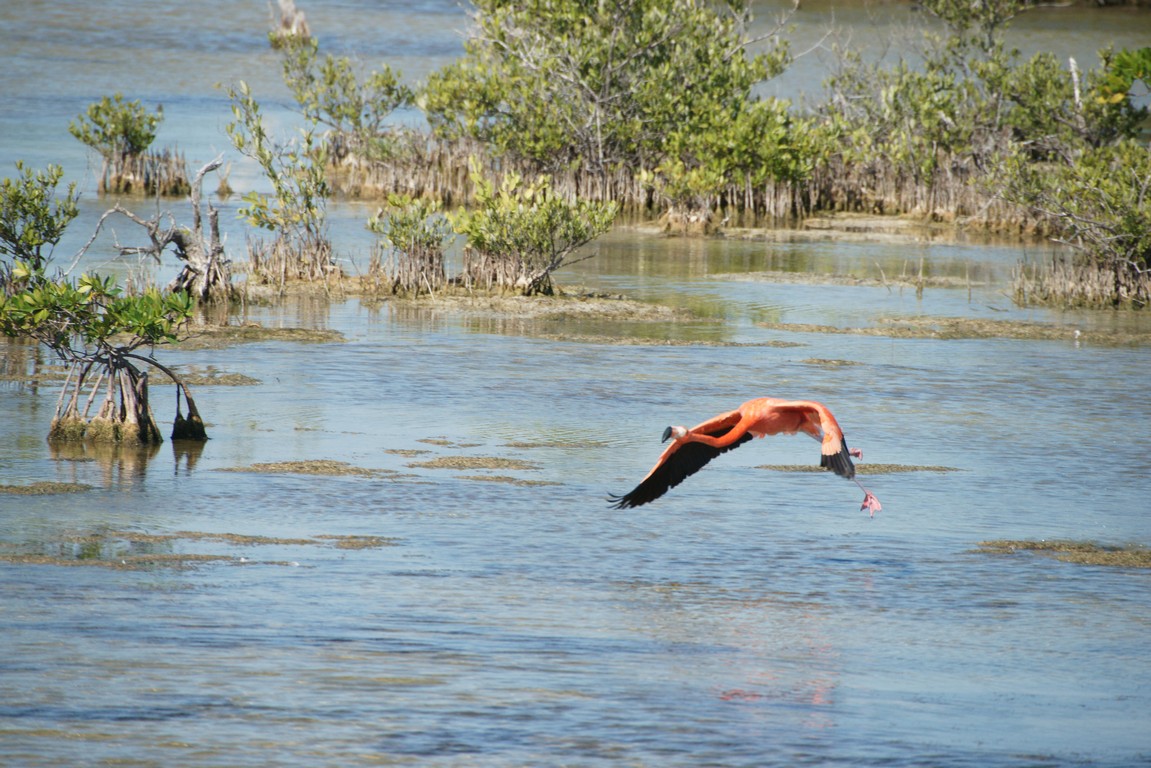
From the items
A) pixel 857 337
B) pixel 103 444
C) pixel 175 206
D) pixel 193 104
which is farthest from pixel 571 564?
pixel 193 104

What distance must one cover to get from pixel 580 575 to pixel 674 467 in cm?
86

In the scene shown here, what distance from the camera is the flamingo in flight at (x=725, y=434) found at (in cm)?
888

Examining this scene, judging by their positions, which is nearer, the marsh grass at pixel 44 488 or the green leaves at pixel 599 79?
the marsh grass at pixel 44 488

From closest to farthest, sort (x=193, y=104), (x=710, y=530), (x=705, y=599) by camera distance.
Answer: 1. (x=705, y=599)
2. (x=710, y=530)
3. (x=193, y=104)

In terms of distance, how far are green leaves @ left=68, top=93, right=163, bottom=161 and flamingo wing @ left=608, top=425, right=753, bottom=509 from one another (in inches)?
793

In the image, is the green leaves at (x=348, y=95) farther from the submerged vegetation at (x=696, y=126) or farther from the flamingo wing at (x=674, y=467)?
the flamingo wing at (x=674, y=467)

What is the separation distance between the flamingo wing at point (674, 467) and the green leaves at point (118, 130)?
793 inches

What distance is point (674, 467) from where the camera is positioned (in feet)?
30.9

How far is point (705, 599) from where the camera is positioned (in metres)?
8.65

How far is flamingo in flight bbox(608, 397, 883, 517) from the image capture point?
888cm

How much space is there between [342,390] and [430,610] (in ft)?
20.9

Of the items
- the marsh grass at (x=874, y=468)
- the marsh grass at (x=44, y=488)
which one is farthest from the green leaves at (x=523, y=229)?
the marsh grass at (x=44, y=488)

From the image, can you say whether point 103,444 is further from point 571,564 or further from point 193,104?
point 193,104

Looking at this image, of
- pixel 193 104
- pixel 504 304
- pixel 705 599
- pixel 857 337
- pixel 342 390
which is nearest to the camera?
pixel 705 599
